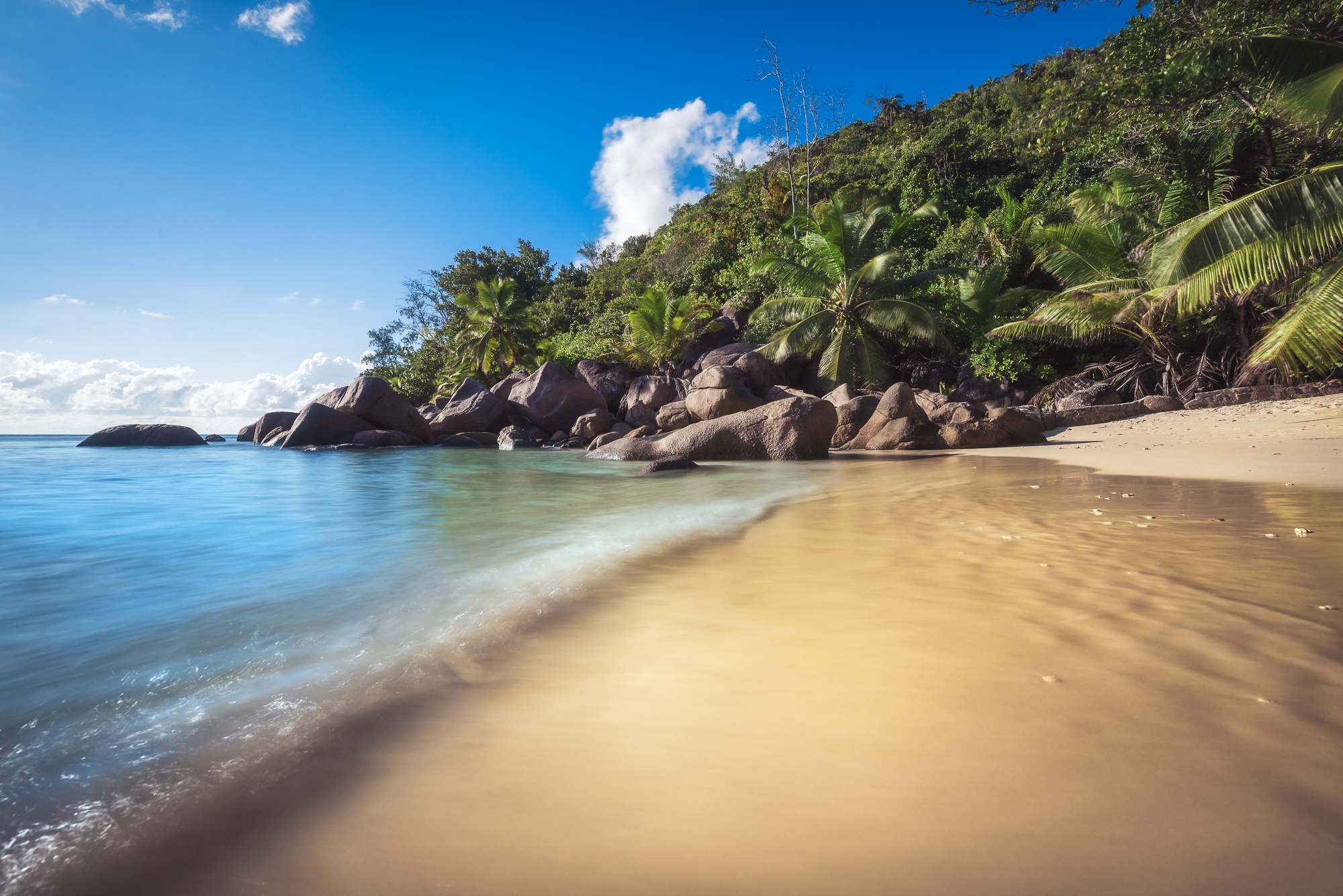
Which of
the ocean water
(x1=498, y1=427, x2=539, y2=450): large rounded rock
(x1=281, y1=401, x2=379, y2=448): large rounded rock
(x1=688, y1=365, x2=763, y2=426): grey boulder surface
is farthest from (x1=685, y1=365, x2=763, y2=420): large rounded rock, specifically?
(x1=281, y1=401, x2=379, y2=448): large rounded rock

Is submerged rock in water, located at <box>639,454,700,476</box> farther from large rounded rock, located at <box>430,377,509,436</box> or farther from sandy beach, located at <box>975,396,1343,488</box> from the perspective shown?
large rounded rock, located at <box>430,377,509,436</box>

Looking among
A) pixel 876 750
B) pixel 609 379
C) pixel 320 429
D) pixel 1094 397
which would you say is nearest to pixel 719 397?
pixel 609 379

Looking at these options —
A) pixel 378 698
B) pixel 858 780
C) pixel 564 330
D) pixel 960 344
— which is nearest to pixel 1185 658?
pixel 858 780

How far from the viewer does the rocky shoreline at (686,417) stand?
10492 mm

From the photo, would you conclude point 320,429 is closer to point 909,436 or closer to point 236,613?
point 909,436

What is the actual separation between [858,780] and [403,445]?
1925 centimetres

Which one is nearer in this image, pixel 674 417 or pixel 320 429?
pixel 674 417

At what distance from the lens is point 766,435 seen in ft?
33.8

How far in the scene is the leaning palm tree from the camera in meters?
28.0

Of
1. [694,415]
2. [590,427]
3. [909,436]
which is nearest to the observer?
[909,436]

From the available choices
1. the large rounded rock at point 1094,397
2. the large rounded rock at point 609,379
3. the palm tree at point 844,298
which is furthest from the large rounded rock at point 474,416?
the large rounded rock at point 1094,397

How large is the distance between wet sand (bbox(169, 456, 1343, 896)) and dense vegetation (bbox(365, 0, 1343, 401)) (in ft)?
23.9

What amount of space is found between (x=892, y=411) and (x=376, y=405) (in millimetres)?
15258

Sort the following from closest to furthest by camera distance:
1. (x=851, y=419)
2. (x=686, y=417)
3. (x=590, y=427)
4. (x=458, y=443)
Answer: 1. (x=851, y=419)
2. (x=686, y=417)
3. (x=590, y=427)
4. (x=458, y=443)
